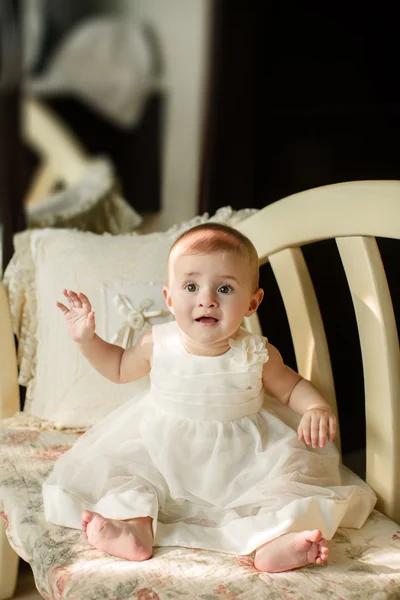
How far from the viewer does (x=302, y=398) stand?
1111mm

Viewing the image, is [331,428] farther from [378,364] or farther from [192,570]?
[192,570]

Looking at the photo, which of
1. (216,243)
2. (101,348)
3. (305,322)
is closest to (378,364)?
(305,322)

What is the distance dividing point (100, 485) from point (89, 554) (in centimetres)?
12

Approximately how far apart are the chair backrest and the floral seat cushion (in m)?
0.09

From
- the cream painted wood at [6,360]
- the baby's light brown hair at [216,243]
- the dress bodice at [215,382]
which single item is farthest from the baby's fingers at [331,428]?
the cream painted wood at [6,360]

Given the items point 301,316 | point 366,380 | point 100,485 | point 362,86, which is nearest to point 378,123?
point 362,86

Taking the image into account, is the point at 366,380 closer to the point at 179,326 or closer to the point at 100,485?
the point at 179,326

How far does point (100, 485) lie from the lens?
41.6 inches

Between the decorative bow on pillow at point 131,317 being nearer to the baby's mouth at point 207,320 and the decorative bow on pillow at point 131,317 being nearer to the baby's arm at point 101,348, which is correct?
the baby's arm at point 101,348

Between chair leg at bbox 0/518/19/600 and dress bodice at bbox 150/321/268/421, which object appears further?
chair leg at bbox 0/518/19/600

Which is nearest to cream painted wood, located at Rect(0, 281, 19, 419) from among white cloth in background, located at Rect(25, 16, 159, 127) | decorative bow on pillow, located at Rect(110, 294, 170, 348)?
decorative bow on pillow, located at Rect(110, 294, 170, 348)

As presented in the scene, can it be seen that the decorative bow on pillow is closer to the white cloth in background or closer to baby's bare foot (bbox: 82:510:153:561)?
baby's bare foot (bbox: 82:510:153:561)

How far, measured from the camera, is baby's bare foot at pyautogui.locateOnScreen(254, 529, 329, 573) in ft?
3.02

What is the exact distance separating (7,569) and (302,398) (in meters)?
0.64
